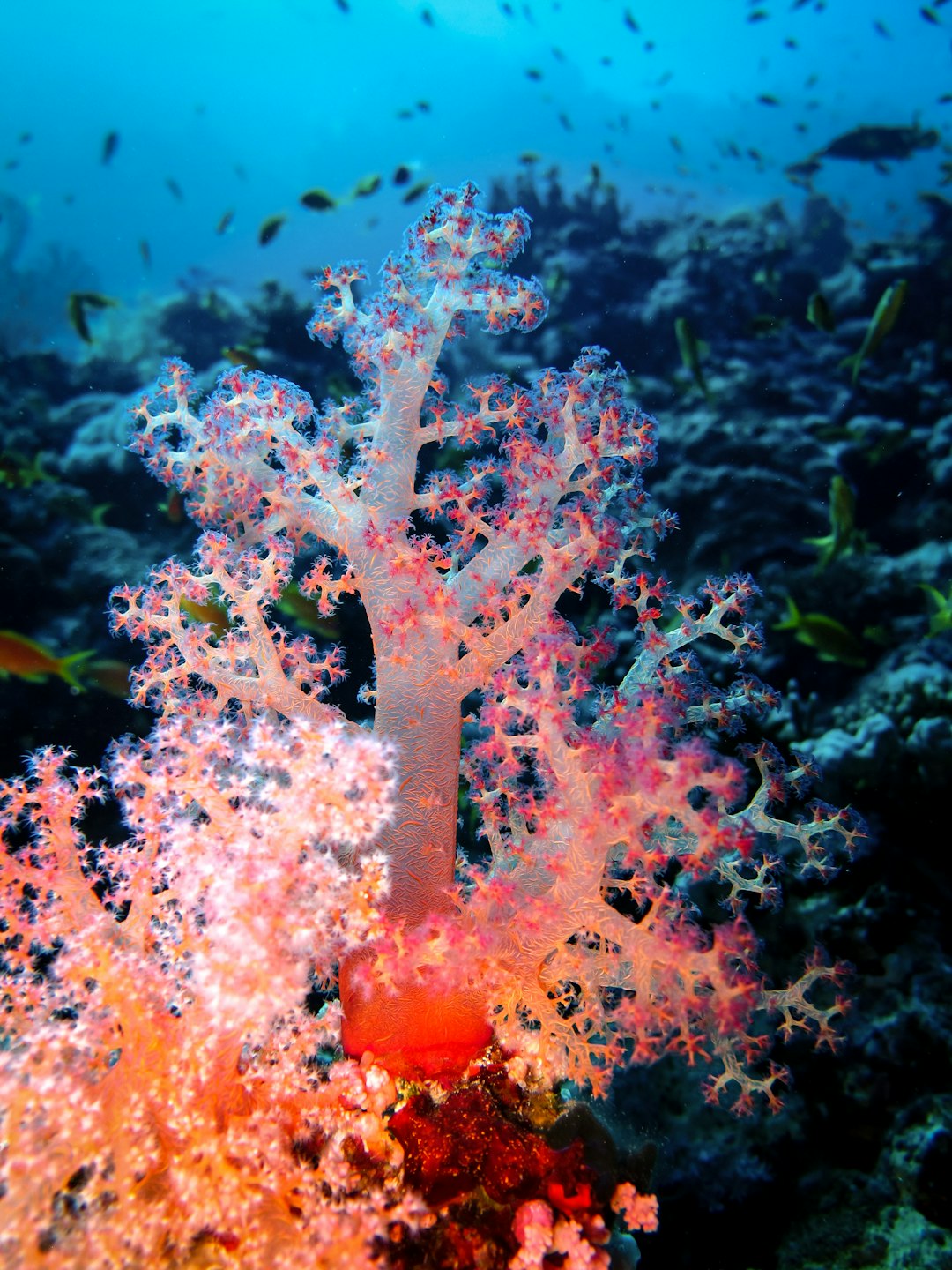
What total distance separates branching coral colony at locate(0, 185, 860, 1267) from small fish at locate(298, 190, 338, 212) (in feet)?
23.3

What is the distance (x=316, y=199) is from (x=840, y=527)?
765cm

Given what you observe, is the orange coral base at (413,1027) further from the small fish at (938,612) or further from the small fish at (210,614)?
the small fish at (938,612)

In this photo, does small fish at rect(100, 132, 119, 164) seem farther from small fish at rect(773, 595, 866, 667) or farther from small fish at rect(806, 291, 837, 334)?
small fish at rect(773, 595, 866, 667)

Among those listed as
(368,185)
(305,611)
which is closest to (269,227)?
(368,185)

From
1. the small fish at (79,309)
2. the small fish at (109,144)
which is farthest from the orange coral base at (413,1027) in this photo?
the small fish at (109,144)

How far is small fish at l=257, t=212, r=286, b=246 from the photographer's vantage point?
887 cm

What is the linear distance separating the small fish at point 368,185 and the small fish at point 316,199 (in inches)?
23.5

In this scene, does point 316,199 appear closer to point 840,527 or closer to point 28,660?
point 28,660

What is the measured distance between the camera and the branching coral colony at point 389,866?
166cm

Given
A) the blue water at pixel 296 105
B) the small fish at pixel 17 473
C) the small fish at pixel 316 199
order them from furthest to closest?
the blue water at pixel 296 105 → the small fish at pixel 316 199 → the small fish at pixel 17 473

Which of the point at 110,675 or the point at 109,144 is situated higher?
the point at 109,144

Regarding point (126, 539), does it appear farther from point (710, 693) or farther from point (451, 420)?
point (710, 693)

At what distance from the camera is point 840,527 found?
5832 mm

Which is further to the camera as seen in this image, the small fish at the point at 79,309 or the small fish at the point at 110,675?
the small fish at the point at 79,309
